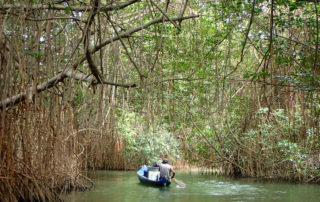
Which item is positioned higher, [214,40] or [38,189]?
[214,40]

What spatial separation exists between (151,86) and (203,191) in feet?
10.5

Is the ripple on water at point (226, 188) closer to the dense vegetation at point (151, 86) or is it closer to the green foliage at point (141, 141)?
the dense vegetation at point (151, 86)

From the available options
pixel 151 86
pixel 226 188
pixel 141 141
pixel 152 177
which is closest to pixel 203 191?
pixel 226 188

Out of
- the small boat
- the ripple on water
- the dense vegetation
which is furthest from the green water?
the dense vegetation

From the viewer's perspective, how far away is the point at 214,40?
7.42 meters

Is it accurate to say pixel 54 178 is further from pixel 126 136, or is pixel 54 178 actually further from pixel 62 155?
pixel 126 136

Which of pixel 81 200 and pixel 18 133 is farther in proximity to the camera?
pixel 81 200

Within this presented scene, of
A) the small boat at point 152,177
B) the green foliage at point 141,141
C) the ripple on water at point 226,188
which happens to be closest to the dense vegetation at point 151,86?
the green foliage at point 141,141

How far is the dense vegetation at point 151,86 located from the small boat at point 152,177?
4.30 feet

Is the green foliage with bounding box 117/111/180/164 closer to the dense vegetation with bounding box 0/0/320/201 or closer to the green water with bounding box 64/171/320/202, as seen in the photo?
the dense vegetation with bounding box 0/0/320/201

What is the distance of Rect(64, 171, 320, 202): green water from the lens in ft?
26.6

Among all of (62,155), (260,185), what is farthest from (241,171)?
(62,155)

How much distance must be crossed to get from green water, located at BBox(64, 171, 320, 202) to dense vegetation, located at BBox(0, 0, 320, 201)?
0.49 metres

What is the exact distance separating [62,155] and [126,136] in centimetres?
615
